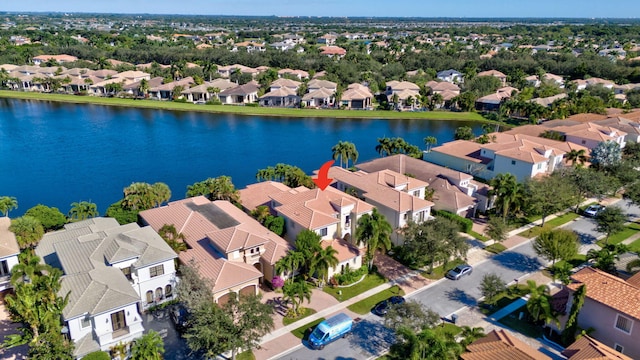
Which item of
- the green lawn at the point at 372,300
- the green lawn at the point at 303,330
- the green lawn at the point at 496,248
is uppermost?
the green lawn at the point at 303,330

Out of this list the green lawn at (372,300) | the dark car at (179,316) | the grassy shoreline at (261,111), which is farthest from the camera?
the grassy shoreline at (261,111)

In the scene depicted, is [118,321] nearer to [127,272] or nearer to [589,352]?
[127,272]

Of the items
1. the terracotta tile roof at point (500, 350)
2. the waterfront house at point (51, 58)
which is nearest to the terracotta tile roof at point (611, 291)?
the terracotta tile roof at point (500, 350)

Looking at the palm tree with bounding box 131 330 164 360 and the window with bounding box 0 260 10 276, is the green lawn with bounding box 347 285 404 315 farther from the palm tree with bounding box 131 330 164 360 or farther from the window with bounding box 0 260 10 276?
the window with bounding box 0 260 10 276

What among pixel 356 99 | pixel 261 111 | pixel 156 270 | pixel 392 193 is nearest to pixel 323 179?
pixel 392 193

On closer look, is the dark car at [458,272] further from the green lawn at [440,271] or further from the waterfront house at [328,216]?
the waterfront house at [328,216]

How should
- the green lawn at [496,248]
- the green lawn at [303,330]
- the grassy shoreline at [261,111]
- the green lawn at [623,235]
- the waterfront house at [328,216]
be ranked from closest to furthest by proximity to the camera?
1. the green lawn at [303,330]
2. the waterfront house at [328,216]
3. the green lawn at [496,248]
4. the green lawn at [623,235]
5. the grassy shoreline at [261,111]

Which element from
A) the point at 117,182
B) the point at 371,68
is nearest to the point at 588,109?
the point at 371,68
